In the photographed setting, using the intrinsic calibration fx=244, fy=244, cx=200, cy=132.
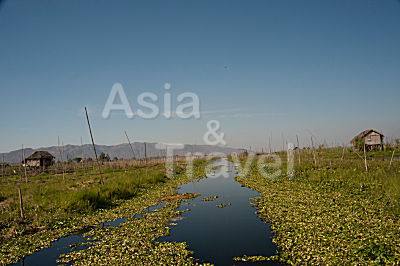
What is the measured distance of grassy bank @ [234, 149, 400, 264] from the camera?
5539 mm

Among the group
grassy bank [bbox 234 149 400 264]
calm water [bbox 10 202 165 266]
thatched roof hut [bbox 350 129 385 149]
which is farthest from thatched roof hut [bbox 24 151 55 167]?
thatched roof hut [bbox 350 129 385 149]

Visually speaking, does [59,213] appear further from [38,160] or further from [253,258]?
[38,160]

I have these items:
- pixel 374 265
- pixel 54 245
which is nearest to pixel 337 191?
pixel 374 265

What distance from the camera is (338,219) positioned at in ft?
25.8

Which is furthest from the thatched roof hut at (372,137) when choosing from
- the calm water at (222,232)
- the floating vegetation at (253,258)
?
the floating vegetation at (253,258)

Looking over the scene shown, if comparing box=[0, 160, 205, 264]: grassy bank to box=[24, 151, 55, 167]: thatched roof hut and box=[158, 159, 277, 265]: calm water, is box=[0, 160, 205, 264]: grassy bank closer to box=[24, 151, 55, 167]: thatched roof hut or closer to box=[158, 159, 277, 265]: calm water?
box=[158, 159, 277, 265]: calm water

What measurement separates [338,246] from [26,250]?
8661mm

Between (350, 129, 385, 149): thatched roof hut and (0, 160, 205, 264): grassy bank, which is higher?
(350, 129, 385, 149): thatched roof hut

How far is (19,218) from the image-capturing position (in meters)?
9.27

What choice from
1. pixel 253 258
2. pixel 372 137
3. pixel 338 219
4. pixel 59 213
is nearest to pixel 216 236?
pixel 253 258

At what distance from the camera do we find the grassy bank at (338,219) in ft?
18.2

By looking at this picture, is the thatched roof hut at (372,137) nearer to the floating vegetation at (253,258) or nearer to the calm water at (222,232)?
the calm water at (222,232)

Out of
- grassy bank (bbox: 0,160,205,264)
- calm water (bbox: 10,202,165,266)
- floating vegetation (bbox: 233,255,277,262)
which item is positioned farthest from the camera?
grassy bank (bbox: 0,160,205,264)

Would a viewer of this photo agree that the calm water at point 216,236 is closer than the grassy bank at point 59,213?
Yes
